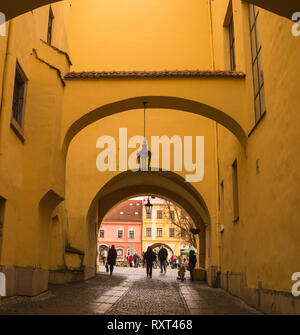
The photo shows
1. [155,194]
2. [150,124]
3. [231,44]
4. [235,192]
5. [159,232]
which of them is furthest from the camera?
[159,232]

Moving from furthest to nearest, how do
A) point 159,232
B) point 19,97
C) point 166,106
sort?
1. point 159,232
2. point 166,106
3. point 19,97

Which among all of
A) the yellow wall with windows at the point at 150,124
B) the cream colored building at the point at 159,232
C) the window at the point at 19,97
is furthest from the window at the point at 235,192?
the cream colored building at the point at 159,232

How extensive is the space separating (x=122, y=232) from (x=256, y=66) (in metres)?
60.7

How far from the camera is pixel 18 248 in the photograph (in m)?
9.85

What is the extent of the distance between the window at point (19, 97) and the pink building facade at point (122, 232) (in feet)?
191

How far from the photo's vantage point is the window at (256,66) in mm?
9445

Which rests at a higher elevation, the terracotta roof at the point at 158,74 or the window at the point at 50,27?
the window at the point at 50,27

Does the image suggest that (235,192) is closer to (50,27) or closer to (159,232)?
(50,27)

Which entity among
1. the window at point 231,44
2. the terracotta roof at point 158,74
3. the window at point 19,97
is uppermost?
the window at point 231,44

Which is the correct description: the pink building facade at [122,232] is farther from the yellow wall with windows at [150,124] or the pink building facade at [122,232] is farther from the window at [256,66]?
the window at [256,66]

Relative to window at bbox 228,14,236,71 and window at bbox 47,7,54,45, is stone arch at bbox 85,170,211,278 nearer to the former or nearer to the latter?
window at bbox 228,14,236,71

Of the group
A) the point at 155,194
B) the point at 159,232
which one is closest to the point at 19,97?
the point at 155,194

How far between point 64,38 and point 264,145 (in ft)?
32.4

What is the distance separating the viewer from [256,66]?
10.0m
